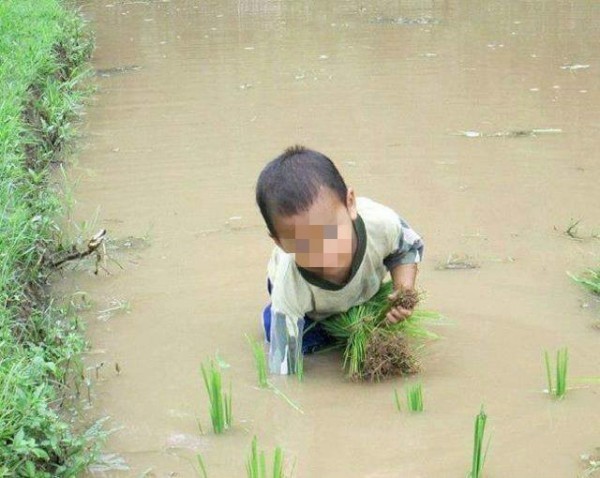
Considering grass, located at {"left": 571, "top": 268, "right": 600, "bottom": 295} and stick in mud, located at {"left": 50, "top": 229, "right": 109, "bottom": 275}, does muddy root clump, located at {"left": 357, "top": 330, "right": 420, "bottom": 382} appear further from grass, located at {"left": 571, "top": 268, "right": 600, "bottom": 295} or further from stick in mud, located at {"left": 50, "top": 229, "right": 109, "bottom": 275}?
stick in mud, located at {"left": 50, "top": 229, "right": 109, "bottom": 275}

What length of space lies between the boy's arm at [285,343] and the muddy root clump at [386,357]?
0.72ft

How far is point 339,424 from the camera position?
2.93 meters

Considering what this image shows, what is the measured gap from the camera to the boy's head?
2.90m

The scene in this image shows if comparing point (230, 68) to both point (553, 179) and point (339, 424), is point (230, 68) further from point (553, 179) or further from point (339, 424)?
point (339, 424)

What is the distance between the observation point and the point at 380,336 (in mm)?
3203

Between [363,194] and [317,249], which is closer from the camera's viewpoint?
[317,249]

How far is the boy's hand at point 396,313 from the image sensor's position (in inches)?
121

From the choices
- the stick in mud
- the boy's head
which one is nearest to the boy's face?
the boy's head

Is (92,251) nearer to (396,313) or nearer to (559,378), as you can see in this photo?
(396,313)

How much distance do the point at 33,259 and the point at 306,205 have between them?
4.56 ft

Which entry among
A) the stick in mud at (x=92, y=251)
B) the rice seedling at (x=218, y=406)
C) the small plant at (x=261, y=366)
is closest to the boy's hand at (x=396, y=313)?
the small plant at (x=261, y=366)

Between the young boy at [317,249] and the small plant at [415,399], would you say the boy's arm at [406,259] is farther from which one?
the small plant at [415,399]

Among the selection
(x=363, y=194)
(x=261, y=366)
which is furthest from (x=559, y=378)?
(x=363, y=194)

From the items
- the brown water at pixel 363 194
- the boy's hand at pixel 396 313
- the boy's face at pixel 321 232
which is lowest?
the brown water at pixel 363 194
